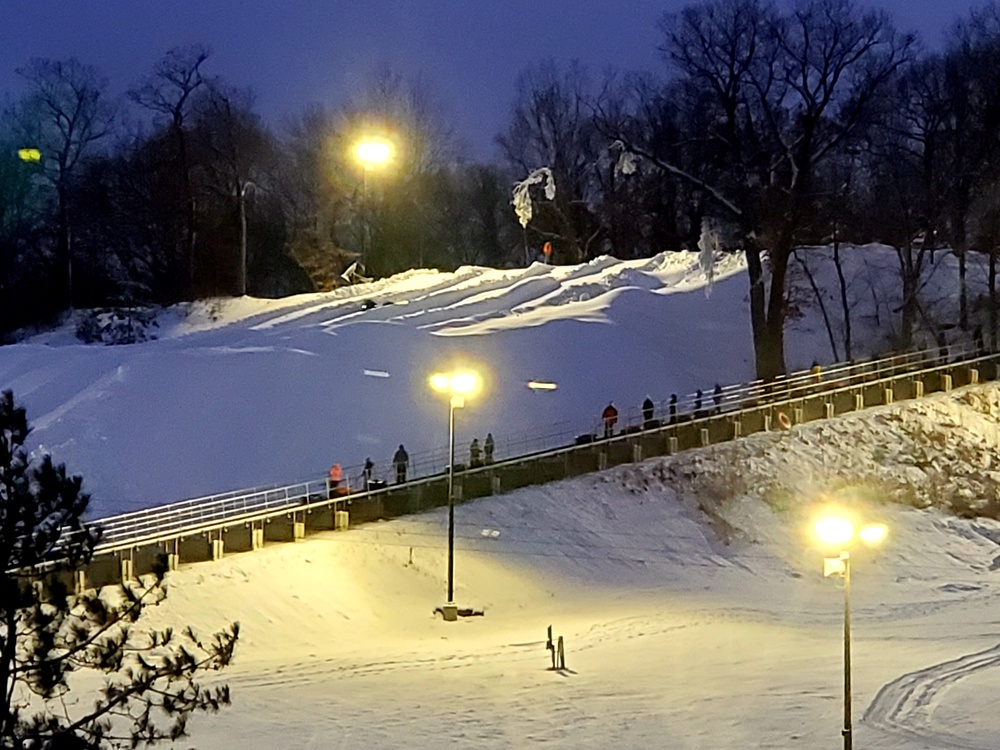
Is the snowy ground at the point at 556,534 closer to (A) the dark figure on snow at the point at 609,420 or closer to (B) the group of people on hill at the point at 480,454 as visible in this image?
(B) the group of people on hill at the point at 480,454

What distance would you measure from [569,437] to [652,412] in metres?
2.27

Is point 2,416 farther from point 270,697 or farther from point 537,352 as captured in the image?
point 537,352

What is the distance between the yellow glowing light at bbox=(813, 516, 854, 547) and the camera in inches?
621

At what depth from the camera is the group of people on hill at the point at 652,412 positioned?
3331 cm

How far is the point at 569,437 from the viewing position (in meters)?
34.6

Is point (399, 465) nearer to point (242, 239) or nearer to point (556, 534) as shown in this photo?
point (556, 534)

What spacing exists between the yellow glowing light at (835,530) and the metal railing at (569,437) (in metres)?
10.5

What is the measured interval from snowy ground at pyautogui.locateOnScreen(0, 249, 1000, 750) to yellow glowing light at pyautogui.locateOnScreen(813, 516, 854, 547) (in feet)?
9.89

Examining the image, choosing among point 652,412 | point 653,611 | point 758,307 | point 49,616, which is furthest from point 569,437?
point 49,616

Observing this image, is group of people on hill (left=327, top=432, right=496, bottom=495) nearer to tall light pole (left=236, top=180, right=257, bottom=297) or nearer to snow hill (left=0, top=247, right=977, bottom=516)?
snow hill (left=0, top=247, right=977, bottom=516)

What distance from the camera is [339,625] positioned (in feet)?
78.0

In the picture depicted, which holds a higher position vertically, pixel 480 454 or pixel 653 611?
pixel 480 454

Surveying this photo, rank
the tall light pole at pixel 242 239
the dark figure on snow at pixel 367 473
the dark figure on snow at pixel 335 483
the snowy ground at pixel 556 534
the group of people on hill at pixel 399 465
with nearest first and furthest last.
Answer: the snowy ground at pixel 556 534 < the dark figure on snow at pixel 335 483 < the group of people on hill at pixel 399 465 < the dark figure on snow at pixel 367 473 < the tall light pole at pixel 242 239

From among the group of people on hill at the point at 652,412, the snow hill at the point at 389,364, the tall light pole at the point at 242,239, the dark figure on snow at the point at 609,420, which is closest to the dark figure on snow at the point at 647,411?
the group of people on hill at the point at 652,412
